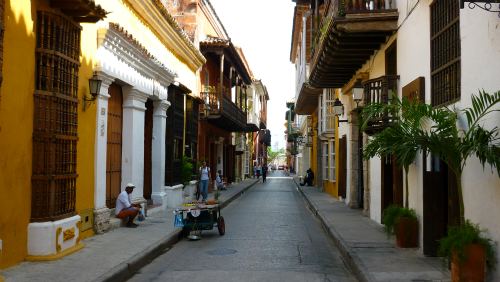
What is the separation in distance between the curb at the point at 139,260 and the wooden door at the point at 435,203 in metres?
4.46

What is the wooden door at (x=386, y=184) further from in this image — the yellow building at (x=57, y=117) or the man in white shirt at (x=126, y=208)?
the yellow building at (x=57, y=117)

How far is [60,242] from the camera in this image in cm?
806

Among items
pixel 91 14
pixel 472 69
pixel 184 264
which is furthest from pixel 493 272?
pixel 91 14

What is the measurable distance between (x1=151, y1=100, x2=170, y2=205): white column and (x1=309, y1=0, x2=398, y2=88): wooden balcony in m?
4.61

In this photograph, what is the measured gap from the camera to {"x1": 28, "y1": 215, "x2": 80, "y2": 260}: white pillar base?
25.2 ft

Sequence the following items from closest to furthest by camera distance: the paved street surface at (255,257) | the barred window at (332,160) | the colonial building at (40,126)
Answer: the colonial building at (40,126), the paved street surface at (255,257), the barred window at (332,160)

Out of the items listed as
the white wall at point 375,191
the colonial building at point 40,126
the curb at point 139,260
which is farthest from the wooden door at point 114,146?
the white wall at point 375,191

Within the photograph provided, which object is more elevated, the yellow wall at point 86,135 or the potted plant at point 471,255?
the yellow wall at point 86,135

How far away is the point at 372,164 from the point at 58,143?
7.96m

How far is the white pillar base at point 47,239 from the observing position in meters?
7.69

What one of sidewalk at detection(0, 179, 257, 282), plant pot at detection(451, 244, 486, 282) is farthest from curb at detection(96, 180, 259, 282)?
plant pot at detection(451, 244, 486, 282)

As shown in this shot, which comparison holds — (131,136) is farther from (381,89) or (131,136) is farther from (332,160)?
(332,160)

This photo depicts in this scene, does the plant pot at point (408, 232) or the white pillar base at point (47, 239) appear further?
the plant pot at point (408, 232)

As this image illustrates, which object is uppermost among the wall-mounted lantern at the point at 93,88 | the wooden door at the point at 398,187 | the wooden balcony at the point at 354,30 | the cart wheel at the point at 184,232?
the wooden balcony at the point at 354,30
